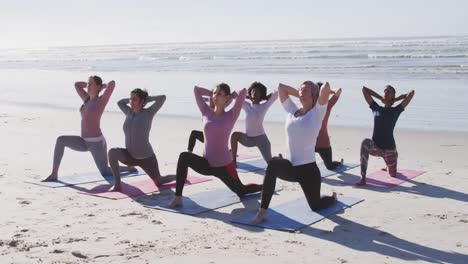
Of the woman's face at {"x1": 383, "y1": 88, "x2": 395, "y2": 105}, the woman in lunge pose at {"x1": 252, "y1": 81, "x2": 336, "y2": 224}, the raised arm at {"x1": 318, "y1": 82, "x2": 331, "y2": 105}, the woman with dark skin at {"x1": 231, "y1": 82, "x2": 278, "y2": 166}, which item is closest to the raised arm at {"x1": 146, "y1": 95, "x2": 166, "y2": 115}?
the woman with dark skin at {"x1": 231, "y1": 82, "x2": 278, "y2": 166}

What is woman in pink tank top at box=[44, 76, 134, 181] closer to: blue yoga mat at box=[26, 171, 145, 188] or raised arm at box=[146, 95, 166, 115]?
blue yoga mat at box=[26, 171, 145, 188]

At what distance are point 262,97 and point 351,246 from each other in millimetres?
3638

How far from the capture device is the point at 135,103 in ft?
23.5

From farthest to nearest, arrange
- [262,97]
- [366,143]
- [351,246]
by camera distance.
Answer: [262,97] < [366,143] < [351,246]

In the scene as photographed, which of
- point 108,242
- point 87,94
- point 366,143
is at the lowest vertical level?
point 108,242

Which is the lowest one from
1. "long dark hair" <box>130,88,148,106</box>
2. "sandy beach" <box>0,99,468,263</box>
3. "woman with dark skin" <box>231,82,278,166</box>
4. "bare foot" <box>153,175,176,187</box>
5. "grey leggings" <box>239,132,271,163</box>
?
"sandy beach" <box>0,99,468,263</box>

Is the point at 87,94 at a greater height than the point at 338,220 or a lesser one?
greater

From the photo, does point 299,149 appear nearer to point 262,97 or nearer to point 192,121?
point 262,97

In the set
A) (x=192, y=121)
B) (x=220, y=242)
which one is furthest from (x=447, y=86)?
(x=220, y=242)

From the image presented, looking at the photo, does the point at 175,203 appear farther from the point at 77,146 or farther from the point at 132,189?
the point at 77,146

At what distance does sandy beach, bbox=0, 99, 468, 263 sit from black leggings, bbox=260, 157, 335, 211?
28 centimetres

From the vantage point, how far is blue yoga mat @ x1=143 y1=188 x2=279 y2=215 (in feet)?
20.4

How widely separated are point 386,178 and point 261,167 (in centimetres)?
182

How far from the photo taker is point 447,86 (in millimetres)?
18047
